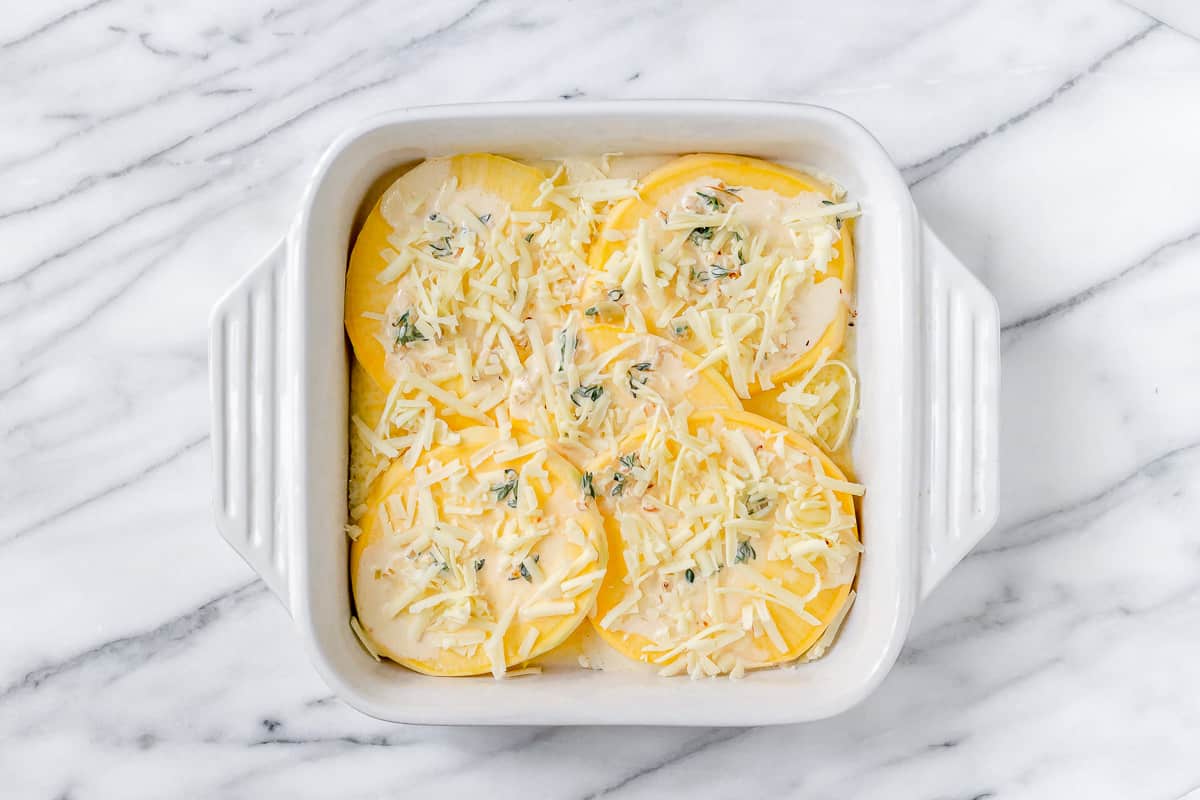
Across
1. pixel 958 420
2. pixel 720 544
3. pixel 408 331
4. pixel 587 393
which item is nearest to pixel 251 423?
Result: pixel 408 331

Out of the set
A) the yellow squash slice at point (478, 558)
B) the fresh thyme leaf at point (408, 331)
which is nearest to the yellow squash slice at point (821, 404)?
the yellow squash slice at point (478, 558)

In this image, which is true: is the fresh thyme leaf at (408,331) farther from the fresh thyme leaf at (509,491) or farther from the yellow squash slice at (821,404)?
the yellow squash slice at (821,404)

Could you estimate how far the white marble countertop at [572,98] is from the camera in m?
1.31

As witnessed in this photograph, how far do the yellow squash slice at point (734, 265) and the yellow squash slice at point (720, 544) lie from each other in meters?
0.09

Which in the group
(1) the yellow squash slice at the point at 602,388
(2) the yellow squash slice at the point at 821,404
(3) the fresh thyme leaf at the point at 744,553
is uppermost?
(1) the yellow squash slice at the point at 602,388

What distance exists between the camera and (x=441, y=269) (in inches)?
45.9

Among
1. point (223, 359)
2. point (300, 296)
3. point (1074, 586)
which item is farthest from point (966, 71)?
point (223, 359)

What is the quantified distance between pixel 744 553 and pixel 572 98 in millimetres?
617

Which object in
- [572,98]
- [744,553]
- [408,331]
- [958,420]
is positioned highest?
[572,98]

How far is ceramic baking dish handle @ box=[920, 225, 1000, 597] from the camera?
3.64 feet

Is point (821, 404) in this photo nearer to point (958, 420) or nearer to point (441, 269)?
point (958, 420)

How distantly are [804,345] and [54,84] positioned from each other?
102 cm

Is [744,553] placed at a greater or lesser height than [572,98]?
lesser

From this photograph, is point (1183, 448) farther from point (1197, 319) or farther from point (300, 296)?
point (300, 296)
